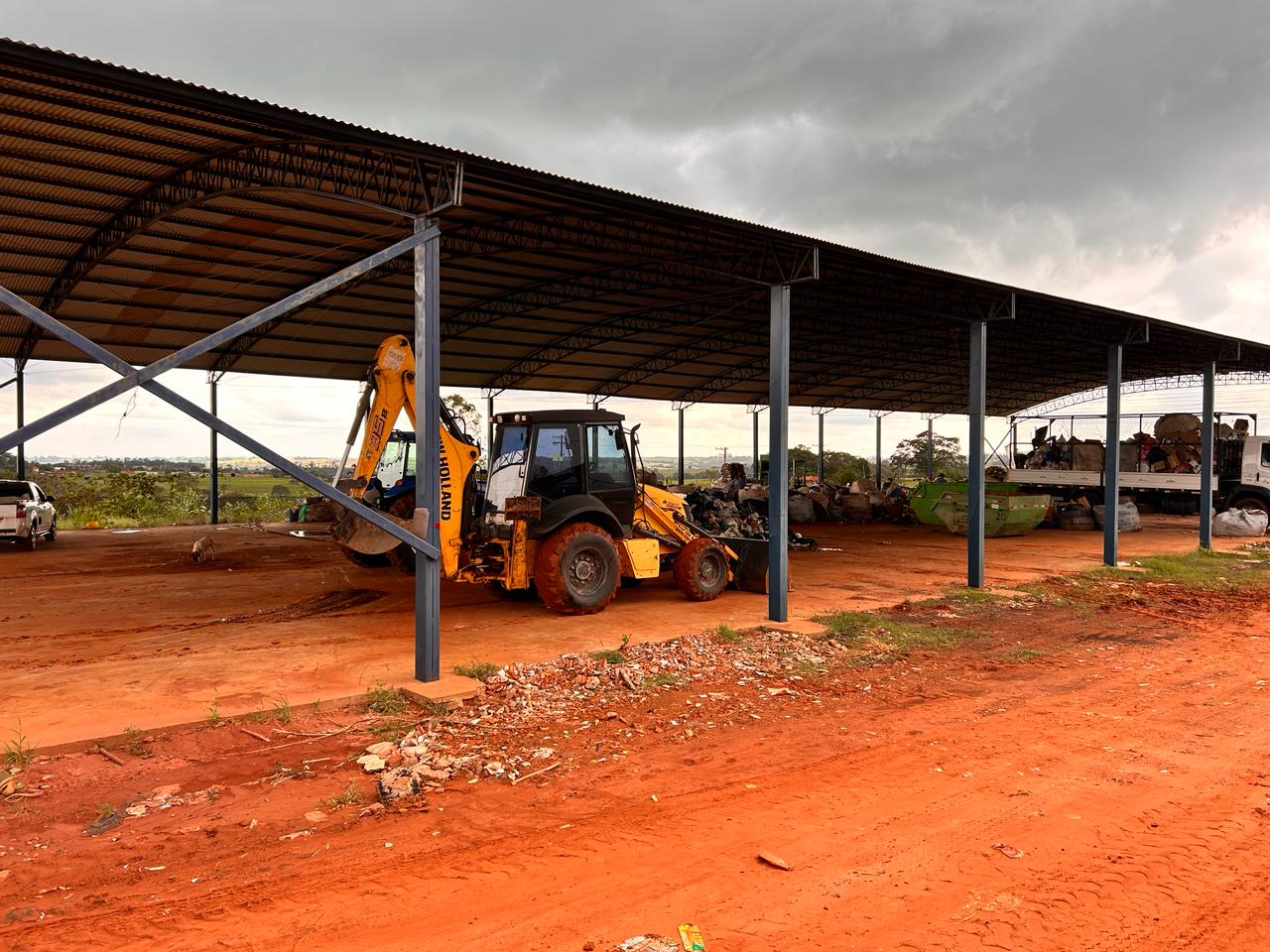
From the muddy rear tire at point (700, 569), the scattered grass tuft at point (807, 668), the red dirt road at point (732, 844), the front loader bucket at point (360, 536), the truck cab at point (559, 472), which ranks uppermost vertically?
the truck cab at point (559, 472)

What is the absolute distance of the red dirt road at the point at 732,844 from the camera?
134 inches

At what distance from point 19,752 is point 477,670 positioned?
10.3ft

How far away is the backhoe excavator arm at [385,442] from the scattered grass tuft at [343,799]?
404cm

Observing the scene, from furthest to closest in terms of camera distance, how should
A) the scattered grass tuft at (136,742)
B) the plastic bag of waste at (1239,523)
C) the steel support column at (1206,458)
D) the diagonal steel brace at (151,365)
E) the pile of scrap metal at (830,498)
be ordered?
the pile of scrap metal at (830,498), the plastic bag of waste at (1239,523), the steel support column at (1206,458), the scattered grass tuft at (136,742), the diagonal steel brace at (151,365)

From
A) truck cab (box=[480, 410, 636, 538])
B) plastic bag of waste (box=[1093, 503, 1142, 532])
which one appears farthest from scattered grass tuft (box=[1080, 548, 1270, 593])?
truck cab (box=[480, 410, 636, 538])

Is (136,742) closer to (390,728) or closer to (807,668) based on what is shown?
(390,728)

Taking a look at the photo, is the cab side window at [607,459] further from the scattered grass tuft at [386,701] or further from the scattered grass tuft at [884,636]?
the scattered grass tuft at [386,701]

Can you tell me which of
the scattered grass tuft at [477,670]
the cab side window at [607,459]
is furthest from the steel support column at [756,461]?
the scattered grass tuft at [477,670]

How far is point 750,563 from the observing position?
1168 centimetres

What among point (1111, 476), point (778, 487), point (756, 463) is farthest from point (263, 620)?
point (756, 463)

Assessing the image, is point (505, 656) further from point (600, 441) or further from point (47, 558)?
point (47, 558)

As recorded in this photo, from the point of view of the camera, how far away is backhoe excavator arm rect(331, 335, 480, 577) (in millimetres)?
8797

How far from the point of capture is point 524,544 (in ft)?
31.6

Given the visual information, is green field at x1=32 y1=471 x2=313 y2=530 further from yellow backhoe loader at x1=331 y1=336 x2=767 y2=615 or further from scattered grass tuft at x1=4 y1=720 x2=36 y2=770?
scattered grass tuft at x1=4 y1=720 x2=36 y2=770
